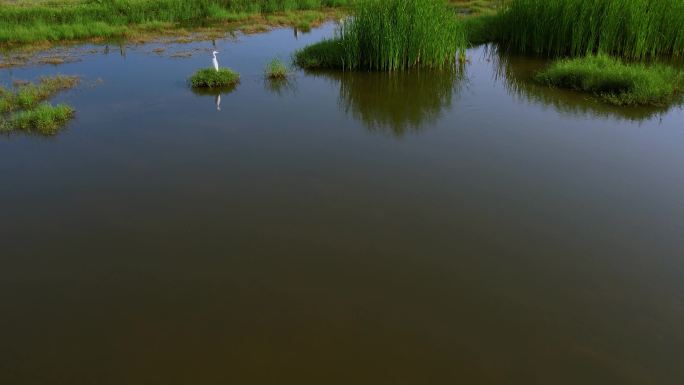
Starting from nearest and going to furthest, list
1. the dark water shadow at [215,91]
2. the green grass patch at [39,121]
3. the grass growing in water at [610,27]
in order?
the green grass patch at [39,121], the dark water shadow at [215,91], the grass growing in water at [610,27]

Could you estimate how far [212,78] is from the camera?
9.53 m

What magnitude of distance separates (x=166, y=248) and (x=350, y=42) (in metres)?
6.76

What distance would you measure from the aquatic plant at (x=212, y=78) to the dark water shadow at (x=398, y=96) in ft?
5.81

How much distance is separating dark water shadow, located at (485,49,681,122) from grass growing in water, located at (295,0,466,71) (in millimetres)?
1261

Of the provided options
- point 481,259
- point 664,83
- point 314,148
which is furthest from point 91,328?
point 664,83

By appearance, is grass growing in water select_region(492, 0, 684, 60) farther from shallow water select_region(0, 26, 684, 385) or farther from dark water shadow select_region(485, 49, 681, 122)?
shallow water select_region(0, 26, 684, 385)

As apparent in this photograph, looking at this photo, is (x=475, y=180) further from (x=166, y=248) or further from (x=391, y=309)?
(x=166, y=248)

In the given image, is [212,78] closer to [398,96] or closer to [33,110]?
[33,110]

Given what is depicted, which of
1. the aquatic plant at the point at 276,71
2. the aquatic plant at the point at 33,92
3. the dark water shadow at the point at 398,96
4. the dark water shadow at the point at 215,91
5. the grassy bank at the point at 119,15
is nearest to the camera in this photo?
the dark water shadow at the point at 398,96

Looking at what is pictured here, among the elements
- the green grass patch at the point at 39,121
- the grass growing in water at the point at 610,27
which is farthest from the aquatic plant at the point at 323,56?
the green grass patch at the point at 39,121

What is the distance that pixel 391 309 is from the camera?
385 cm

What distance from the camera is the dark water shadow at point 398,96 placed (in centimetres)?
789

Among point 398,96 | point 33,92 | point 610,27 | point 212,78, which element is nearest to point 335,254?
point 398,96

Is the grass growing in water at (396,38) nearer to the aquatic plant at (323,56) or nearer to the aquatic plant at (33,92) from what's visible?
the aquatic plant at (323,56)
